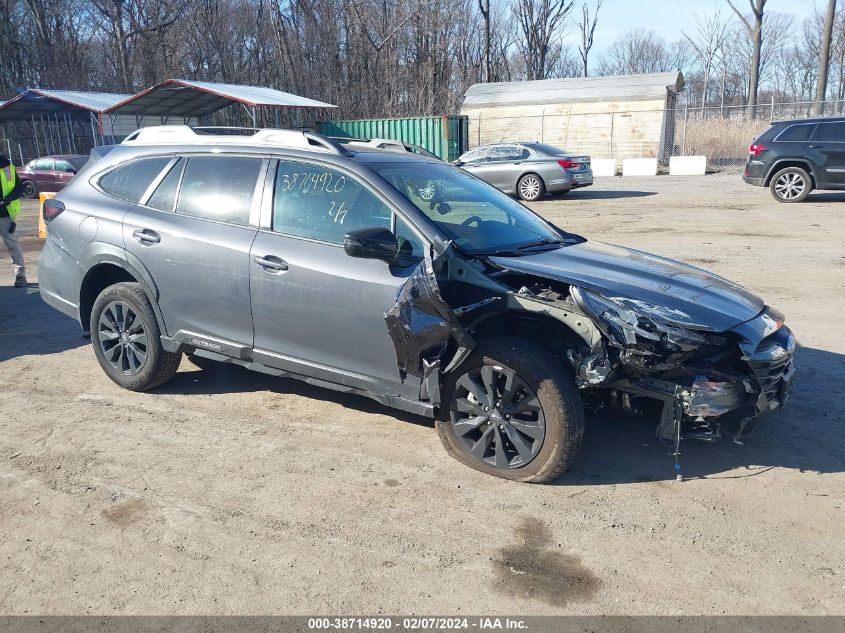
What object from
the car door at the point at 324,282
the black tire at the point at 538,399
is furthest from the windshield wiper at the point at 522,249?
the black tire at the point at 538,399

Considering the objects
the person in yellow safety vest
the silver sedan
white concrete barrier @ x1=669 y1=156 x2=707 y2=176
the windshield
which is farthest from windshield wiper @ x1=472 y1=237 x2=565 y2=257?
white concrete barrier @ x1=669 y1=156 x2=707 y2=176

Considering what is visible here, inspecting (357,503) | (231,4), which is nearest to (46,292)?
(357,503)

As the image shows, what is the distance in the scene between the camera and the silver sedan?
18188 millimetres

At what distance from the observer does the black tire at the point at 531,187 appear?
18359 millimetres

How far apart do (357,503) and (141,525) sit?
3.48ft

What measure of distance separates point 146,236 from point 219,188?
630 mm

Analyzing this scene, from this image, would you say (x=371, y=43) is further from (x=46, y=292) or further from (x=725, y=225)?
(x=46, y=292)

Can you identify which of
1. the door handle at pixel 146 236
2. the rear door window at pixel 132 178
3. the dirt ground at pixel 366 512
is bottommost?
the dirt ground at pixel 366 512

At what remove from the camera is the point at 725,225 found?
42.7ft

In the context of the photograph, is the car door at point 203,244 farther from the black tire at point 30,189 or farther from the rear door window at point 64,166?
the black tire at point 30,189

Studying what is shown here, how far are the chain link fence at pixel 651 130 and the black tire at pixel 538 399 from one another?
88.5 feet

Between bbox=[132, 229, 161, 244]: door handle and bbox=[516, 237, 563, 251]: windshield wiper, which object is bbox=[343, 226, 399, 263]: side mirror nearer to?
bbox=[516, 237, 563, 251]: windshield wiper

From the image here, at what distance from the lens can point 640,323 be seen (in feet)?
11.5

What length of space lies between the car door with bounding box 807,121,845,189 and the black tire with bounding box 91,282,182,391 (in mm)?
14711
